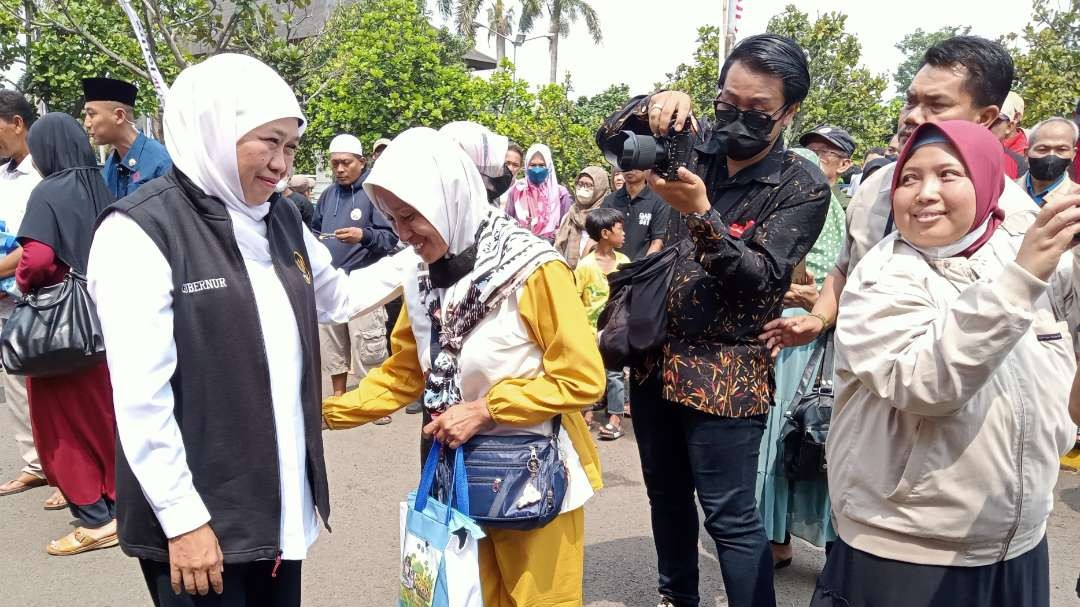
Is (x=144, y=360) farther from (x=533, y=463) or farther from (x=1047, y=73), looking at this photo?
(x=1047, y=73)

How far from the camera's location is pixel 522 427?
2129 mm

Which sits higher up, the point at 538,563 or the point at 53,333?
the point at 53,333

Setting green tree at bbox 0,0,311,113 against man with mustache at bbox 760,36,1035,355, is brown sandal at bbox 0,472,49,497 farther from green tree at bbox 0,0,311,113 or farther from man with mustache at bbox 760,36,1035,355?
green tree at bbox 0,0,311,113

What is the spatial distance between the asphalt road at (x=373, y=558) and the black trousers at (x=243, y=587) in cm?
132

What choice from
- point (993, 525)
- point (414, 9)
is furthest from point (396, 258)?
point (414, 9)

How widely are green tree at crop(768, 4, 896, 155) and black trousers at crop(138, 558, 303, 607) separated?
1164 centimetres

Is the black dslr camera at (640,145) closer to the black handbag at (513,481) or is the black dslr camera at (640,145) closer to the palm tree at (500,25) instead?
the black handbag at (513,481)

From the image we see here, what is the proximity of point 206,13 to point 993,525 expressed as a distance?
14206 millimetres

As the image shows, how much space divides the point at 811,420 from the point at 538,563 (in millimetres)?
1419

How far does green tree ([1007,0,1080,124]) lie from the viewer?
8938 mm

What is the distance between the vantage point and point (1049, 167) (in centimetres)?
492

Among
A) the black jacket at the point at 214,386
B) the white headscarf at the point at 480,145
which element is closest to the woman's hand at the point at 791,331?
the black jacket at the point at 214,386

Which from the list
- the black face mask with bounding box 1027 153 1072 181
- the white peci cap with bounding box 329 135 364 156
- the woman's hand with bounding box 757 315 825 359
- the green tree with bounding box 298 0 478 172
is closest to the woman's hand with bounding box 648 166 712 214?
the woman's hand with bounding box 757 315 825 359

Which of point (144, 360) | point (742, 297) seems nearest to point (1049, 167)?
point (742, 297)
